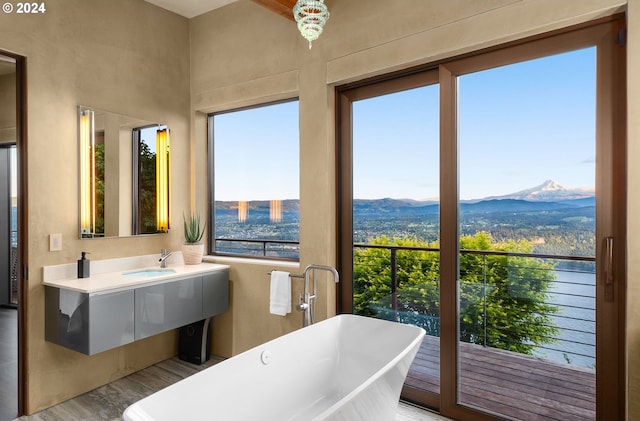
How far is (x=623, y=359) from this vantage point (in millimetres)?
2045

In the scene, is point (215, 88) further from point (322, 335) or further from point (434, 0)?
point (322, 335)

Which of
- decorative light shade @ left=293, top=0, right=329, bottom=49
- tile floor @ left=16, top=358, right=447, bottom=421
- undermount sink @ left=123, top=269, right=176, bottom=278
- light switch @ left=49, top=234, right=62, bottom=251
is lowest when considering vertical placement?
tile floor @ left=16, top=358, right=447, bottom=421

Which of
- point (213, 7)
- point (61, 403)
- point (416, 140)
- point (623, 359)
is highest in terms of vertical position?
point (213, 7)

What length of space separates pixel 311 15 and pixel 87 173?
204cm

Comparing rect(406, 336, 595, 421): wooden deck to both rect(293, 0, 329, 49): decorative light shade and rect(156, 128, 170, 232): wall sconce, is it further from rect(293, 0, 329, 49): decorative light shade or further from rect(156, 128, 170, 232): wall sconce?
rect(156, 128, 170, 232): wall sconce

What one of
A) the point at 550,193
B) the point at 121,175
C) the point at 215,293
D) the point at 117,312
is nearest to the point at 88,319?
the point at 117,312

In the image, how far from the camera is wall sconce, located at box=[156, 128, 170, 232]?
3.52 metres

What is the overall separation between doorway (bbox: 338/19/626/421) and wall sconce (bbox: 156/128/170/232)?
1636mm

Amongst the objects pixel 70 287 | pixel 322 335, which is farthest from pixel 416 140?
pixel 70 287

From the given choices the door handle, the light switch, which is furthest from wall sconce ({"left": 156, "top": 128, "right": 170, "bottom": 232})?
the door handle

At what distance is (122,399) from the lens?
2.89m

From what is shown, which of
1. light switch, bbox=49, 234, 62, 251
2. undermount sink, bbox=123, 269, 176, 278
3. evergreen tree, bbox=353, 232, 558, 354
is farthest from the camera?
undermount sink, bbox=123, 269, 176, 278

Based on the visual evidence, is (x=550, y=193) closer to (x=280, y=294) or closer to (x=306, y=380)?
(x=306, y=380)

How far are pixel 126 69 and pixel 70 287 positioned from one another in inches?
70.0
